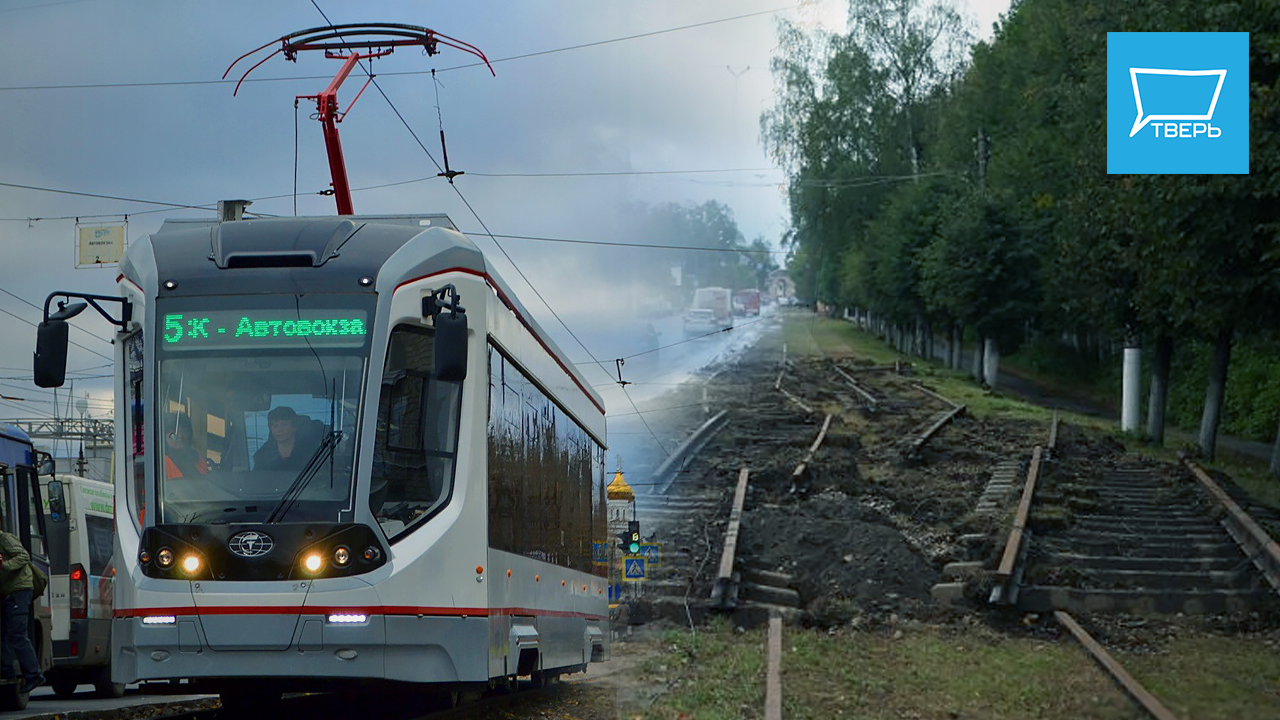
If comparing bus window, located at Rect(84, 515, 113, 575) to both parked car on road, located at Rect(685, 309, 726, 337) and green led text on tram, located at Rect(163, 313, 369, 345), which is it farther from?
parked car on road, located at Rect(685, 309, 726, 337)

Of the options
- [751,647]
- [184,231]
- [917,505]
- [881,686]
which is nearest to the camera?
[184,231]

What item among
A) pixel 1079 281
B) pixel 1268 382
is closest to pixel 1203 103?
pixel 1079 281

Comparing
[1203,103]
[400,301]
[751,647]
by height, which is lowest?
[751,647]

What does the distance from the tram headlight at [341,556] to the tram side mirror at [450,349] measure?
3.78ft

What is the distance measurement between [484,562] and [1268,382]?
38.8 metres

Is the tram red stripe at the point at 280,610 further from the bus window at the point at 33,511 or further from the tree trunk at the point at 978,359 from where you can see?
the tree trunk at the point at 978,359

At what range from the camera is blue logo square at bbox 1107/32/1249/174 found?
19.9 meters

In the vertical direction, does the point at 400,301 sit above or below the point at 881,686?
above

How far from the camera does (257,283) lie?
9266mm

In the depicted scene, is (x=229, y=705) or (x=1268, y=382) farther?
(x=1268, y=382)

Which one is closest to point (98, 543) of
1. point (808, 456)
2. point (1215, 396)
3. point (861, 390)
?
point (808, 456)

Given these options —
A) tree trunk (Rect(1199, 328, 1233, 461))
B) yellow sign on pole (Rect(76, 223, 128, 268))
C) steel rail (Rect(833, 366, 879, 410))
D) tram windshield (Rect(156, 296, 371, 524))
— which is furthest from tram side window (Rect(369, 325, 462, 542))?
steel rail (Rect(833, 366, 879, 410))

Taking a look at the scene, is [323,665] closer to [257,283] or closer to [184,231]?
[257,283]

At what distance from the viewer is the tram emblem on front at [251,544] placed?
28.7ft
